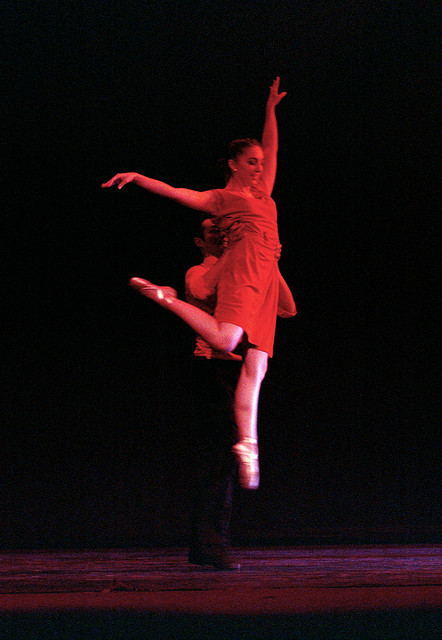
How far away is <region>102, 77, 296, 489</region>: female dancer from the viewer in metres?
2.11

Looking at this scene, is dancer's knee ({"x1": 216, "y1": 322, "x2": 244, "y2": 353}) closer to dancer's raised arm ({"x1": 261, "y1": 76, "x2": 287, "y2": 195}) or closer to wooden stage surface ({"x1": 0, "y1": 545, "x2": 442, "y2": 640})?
dancer's raised arm ({"x1": 261, "y1": 76, "x2": 287, "y2": 195})

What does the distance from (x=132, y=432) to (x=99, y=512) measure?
418 mm

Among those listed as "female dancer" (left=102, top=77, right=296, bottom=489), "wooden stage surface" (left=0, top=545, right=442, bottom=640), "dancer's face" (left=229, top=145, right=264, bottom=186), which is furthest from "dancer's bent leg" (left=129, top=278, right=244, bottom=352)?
"wooden stage surface" (left=0, top=545, right=442, bottom=640)

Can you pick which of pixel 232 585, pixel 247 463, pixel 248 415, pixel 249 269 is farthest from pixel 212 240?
pixel 232 585

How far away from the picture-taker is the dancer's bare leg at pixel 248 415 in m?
2.06

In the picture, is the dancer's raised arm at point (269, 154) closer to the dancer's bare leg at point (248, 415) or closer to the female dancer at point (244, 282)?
the female dancer at point (244, 282)

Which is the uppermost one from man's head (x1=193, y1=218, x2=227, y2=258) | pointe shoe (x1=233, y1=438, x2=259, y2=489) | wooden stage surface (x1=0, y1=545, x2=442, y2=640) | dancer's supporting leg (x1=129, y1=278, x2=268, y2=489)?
man's head (x1=193, y1=218, x2=227, y2=258)

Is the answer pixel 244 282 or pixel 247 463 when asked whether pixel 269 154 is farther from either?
pixel 247 463

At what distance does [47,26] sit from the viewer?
135 inches

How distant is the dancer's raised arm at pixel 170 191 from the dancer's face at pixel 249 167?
0.48ft

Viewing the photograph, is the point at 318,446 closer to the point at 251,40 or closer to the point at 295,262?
the point at 295,262

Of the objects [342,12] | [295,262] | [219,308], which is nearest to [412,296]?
[295,262]

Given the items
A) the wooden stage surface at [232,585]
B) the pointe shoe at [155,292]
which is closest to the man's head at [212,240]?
the pointe shoe at [155,292]

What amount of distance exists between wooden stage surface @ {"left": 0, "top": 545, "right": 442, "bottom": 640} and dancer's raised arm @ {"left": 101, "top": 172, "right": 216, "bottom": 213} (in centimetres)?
109
